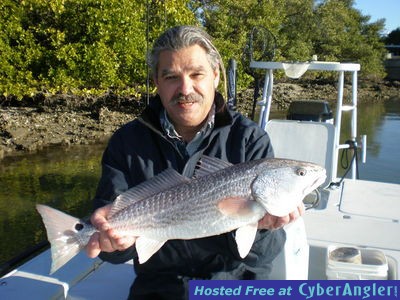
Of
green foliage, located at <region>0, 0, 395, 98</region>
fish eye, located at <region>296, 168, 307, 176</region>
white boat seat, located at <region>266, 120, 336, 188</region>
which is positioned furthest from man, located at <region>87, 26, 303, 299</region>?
green foliage, located at <region>0, 0, 395, 98</region>

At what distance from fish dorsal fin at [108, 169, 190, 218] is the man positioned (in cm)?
33

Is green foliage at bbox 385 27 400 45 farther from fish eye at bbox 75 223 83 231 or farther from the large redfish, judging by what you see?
fish eye at bbox 75 223 83 231

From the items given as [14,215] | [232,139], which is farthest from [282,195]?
[14,215]

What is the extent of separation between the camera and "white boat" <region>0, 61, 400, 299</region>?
3.51 meters

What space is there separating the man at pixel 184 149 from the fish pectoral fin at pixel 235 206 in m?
0.43

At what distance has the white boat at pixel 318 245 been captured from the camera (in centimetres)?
351

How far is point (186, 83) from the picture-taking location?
→ 9.77ft

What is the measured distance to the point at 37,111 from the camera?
18.7 meters

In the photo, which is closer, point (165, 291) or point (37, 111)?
point (165, 291)

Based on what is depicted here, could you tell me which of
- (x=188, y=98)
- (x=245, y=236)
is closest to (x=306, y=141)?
(x=188, y=98)

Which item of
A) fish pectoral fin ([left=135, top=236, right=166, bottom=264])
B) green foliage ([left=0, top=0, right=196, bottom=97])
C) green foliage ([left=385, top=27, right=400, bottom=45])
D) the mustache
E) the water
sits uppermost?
green foliage ([left=385, top=27, right=400, bottom=45])

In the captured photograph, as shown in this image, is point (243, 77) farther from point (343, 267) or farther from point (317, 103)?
point (343, 267)

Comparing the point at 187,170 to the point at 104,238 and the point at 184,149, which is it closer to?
the point at 184,149

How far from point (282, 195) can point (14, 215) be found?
28.0 feet
